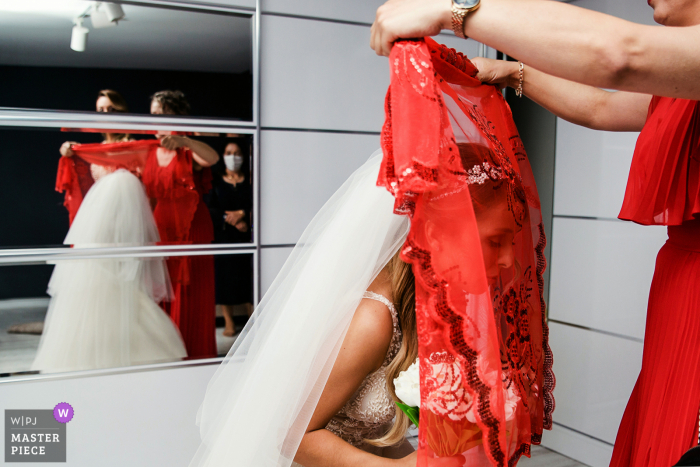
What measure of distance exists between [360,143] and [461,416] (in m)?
1.99

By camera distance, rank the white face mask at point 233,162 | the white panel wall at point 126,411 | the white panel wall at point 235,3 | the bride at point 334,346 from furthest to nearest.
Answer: the white face mask at point 233,162 → the white panel wall at point 235,3 → the white panel wall at point 126,411 → the bride at point 334,346

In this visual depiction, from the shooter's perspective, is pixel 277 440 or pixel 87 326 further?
pixel 87 326

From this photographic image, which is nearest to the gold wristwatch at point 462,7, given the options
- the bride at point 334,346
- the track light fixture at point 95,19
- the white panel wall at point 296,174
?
the bride at point 334,346

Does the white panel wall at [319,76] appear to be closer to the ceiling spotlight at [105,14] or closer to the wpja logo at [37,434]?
the ceiling spotlight at [105,14]

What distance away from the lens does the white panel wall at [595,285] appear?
2.31m

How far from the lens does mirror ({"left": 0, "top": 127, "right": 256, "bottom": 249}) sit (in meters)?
2.01

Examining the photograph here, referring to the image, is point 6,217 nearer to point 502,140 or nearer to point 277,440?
point 277,440

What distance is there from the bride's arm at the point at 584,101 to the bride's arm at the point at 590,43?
42 centimetres

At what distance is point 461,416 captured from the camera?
67 centimetres

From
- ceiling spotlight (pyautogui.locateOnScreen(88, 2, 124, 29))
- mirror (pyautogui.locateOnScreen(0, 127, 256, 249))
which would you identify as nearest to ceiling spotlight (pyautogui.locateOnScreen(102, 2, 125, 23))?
ceiling spotlight (pyautogui.locateOnScreen(88, 2, 124, 29))

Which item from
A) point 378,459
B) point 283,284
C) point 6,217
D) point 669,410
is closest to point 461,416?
point 378,459

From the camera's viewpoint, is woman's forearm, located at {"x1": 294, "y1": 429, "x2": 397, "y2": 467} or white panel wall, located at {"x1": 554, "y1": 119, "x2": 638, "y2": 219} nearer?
woman's forearm, located at {"x1": 294, "y1": 429, "x2": 397, "y2": 467}

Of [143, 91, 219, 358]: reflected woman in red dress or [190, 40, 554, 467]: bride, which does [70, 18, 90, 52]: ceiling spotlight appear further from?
[190, 40, 554, 467]: bride

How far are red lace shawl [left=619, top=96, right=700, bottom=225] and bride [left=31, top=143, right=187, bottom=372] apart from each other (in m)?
2.01
